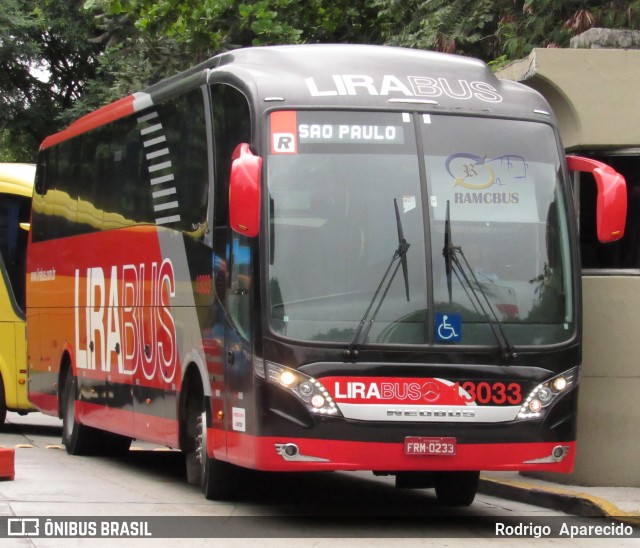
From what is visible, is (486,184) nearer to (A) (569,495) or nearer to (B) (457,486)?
(B) (457,486)

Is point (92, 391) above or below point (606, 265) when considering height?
below

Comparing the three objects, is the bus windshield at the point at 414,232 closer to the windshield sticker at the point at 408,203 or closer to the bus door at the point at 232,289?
the windshield sticker at the point at 408,203

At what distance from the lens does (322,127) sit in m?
10.6

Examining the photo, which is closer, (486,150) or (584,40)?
(486,150)

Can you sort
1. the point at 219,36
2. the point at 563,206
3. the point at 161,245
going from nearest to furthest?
the point at 563,206
the point at 161,245
the point at 219,36

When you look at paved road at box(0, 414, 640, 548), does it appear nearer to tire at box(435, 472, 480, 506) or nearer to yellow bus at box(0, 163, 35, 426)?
tire at box(435, 472, 480, 506)

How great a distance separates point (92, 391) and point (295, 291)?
599 cm

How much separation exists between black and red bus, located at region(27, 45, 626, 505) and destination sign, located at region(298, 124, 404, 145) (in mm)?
11

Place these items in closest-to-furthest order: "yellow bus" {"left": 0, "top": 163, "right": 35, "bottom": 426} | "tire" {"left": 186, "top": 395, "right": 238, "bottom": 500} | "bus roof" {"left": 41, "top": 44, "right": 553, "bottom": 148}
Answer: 1. "bus roof" {"left": 41, "top": 44, "right": 553, "bottom": 148}
2. "tire" {"left": 186, "top": 395, "right": 238, "bottom": 500}
3. "yellow bus" {"left": 0, "top": 163, "right": 35, "bottom": 426}

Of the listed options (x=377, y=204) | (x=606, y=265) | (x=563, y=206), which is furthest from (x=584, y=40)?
(x=377, y=204)

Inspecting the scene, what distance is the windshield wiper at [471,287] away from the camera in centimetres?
1042

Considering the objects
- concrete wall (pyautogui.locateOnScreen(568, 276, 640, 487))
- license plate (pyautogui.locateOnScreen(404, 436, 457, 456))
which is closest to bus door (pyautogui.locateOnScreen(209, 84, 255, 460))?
license plate (pyautogui.locateOnScreen(404, 436, 457, 456))

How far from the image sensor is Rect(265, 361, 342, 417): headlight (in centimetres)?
1005

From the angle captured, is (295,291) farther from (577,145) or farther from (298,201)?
(577,145)
